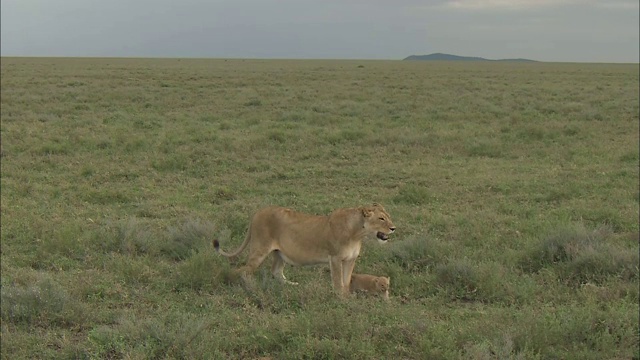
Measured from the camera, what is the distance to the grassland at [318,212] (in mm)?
4613

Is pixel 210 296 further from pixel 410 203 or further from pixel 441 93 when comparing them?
pixel 441 93

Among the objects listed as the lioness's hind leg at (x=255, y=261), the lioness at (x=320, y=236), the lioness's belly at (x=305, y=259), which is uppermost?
the lioness at (x=320, y=236)

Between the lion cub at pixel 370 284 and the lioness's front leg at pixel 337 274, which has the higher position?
the lioness's front leg at pixel 337 274

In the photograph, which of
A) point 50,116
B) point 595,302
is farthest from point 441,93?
point 595,302

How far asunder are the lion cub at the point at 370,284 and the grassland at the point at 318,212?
0.18 m

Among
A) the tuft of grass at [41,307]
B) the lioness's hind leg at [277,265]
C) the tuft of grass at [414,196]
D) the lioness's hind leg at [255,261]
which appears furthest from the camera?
the tuft of grass at [414,196]

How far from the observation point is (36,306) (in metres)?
5.20

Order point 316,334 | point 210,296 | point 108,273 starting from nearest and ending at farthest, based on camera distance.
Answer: point 316,334, point 210,296, point 108,273

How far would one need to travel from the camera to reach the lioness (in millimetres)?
5496

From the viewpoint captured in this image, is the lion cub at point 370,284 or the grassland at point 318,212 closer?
the grassland at point 318,212

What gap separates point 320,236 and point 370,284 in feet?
2.13

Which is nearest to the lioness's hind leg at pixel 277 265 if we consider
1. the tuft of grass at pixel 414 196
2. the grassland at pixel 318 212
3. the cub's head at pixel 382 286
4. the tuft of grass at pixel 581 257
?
the grassland at pixel 318 212

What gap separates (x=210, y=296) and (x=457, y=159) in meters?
8.38

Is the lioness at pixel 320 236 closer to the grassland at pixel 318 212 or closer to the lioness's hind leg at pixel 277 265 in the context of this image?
the lioness's hind leg at pixel 277 265
